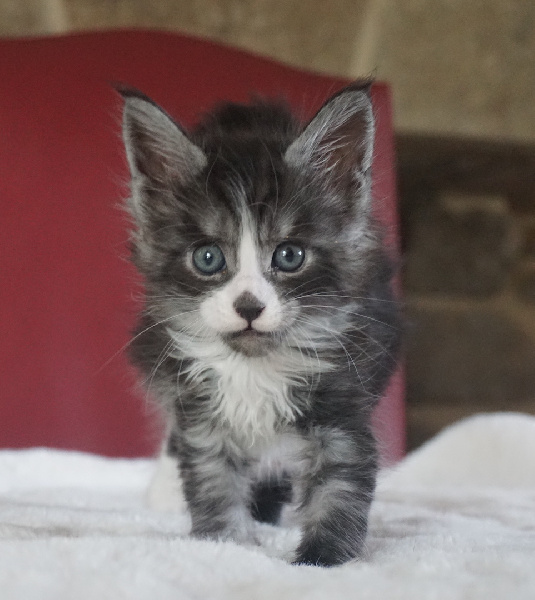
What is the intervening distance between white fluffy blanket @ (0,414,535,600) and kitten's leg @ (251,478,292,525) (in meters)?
0.09

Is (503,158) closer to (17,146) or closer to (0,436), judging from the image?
(17,146)

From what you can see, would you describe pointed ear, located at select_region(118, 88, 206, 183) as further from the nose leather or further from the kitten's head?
the nose leather

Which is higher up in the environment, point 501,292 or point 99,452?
point 501,292

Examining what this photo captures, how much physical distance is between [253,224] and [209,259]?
0.08 meters

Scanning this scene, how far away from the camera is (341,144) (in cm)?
125

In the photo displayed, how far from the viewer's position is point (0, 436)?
1964 mm

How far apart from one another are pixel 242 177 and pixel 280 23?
4.61ft

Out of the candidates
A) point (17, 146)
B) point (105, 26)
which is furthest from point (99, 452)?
point (105, 26)

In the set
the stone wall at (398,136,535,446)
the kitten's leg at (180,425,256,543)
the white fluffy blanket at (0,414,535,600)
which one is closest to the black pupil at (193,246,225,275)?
the kitten's leg at (180,425,256,543)

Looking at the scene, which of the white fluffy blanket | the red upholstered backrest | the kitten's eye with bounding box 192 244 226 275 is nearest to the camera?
the white fluffy blanket

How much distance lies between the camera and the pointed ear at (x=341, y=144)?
1192 mm

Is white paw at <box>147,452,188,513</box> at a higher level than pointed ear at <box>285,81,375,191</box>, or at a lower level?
lower

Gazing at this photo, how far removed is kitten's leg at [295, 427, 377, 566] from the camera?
41.6 inches

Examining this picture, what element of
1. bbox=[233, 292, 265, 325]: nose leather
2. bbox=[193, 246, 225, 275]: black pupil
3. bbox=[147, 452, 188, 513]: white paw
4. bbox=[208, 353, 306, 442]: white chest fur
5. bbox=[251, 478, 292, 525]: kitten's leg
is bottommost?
bbox=[147, 452, 188, 513]: white paw
